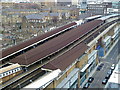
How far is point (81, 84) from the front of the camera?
36.7 feet

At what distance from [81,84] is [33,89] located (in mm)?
4533

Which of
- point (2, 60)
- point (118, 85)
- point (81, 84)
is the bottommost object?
point (81, 84)

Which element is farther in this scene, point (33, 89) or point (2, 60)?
point (2, 60)

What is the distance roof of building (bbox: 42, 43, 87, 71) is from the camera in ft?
29.9

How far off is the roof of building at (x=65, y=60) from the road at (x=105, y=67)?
2.02 m

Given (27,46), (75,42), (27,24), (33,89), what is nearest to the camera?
(33,89)

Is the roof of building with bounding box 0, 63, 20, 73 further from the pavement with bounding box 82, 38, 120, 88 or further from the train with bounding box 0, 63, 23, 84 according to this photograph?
the pavement with bounding box 82, 38, 120, 88

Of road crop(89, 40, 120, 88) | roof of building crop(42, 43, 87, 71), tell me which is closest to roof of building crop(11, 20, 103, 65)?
roof of building crop(42, 43, 87, 71)

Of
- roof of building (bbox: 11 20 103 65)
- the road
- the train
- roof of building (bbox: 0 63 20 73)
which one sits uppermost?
roof of building (bbox: 11 20 103 65)

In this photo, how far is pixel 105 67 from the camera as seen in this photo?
14047 mm

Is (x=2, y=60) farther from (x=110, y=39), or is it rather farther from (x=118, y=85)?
(x=110, y=39)

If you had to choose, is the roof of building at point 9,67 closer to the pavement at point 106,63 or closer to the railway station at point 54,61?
the railway station at point 54,61

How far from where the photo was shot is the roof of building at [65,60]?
359 inches

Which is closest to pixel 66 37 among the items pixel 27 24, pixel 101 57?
pixel 101 57
